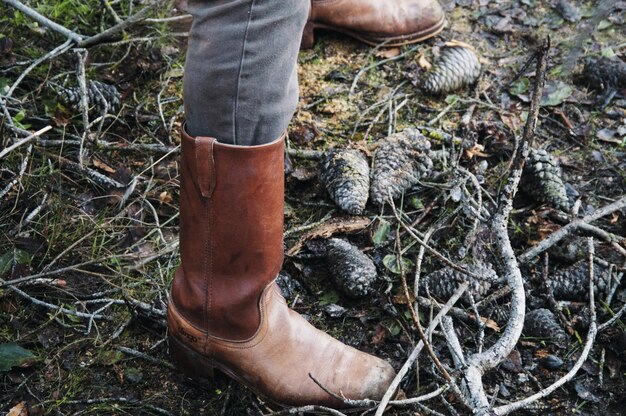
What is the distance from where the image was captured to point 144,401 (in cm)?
159

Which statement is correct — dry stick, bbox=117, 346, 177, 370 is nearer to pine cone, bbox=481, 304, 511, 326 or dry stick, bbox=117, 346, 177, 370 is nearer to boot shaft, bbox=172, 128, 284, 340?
boot shaft, bbox=172, 128, 284, 340

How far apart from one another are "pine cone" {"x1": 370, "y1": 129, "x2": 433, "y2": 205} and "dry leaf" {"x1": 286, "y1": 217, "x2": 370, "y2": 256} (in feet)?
0.30

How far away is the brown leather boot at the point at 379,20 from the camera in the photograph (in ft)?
9.21

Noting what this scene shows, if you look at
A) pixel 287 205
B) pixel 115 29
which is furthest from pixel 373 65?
pixel 115 29

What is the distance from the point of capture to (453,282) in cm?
184

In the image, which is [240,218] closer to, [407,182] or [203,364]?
[203,364]

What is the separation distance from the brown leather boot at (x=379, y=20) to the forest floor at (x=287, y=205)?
0.21 ft

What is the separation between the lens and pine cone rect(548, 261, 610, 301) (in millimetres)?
1857

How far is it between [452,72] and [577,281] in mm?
1071

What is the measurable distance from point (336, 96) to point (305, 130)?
0.29 m

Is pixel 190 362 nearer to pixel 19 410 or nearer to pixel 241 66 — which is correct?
pixel 19 410

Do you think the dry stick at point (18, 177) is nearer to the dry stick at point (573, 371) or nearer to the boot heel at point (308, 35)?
the boot heel at point (308, 35)

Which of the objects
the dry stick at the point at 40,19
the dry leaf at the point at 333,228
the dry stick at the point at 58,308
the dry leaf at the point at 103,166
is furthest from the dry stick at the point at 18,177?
the dry leaf at the point at 333,228

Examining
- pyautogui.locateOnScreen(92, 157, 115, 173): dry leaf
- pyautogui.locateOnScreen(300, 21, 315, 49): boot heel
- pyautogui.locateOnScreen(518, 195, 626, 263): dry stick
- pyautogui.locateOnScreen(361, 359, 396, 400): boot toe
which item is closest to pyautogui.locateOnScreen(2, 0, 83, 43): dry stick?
pyautogui.locateOnScreen(92, 157, 115, 173): dry leaf
